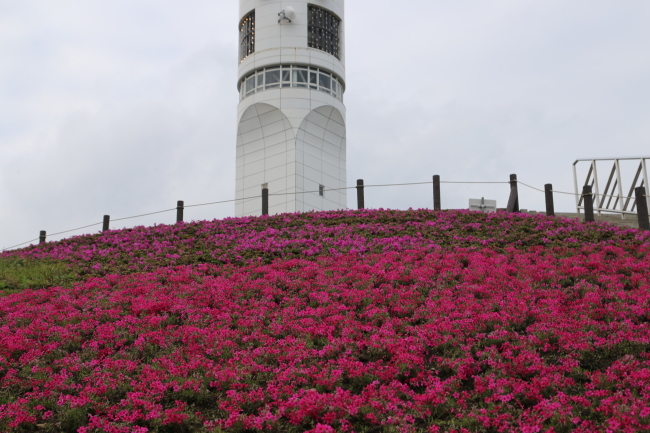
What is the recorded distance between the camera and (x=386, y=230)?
64.7 ft

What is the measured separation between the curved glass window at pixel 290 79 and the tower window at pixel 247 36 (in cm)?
160

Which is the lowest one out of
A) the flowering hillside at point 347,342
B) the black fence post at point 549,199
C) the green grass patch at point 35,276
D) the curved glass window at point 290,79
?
the flowering hillside at point 347,342

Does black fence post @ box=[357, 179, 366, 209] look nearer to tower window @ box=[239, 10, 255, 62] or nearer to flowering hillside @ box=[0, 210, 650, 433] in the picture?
flowering hillside @ box=[0, 210, 650, 433]

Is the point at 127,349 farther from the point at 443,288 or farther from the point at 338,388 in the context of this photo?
the point at 443,288

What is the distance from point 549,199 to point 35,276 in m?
16.5

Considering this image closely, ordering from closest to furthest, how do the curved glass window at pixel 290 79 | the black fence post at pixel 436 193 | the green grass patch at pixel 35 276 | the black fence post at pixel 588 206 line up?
the green grass patch at pixel 35 276 → the black fence post at pixel 588 206 → the black fence post at pixel 436 193 → the curved glass window at pixel 290 79

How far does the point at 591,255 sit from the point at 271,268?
25.3 feet

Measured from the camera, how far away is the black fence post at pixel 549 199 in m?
22.2

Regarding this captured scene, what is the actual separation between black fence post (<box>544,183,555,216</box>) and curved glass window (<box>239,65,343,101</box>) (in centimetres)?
1721

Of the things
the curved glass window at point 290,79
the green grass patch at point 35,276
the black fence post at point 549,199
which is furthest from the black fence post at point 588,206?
the curved glass window at point 290,79

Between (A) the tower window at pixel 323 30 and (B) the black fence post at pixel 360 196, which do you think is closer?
(B) the black fence post at pixel 360 196

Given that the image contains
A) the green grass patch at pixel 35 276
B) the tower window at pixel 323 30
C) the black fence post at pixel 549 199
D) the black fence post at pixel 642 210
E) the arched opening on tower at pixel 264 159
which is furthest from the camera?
the tower window at pixel 323 30

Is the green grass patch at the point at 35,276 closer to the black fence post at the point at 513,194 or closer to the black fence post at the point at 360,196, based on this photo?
the black fence post at the point at 360,196

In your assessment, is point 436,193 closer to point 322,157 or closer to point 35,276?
point 35,276
